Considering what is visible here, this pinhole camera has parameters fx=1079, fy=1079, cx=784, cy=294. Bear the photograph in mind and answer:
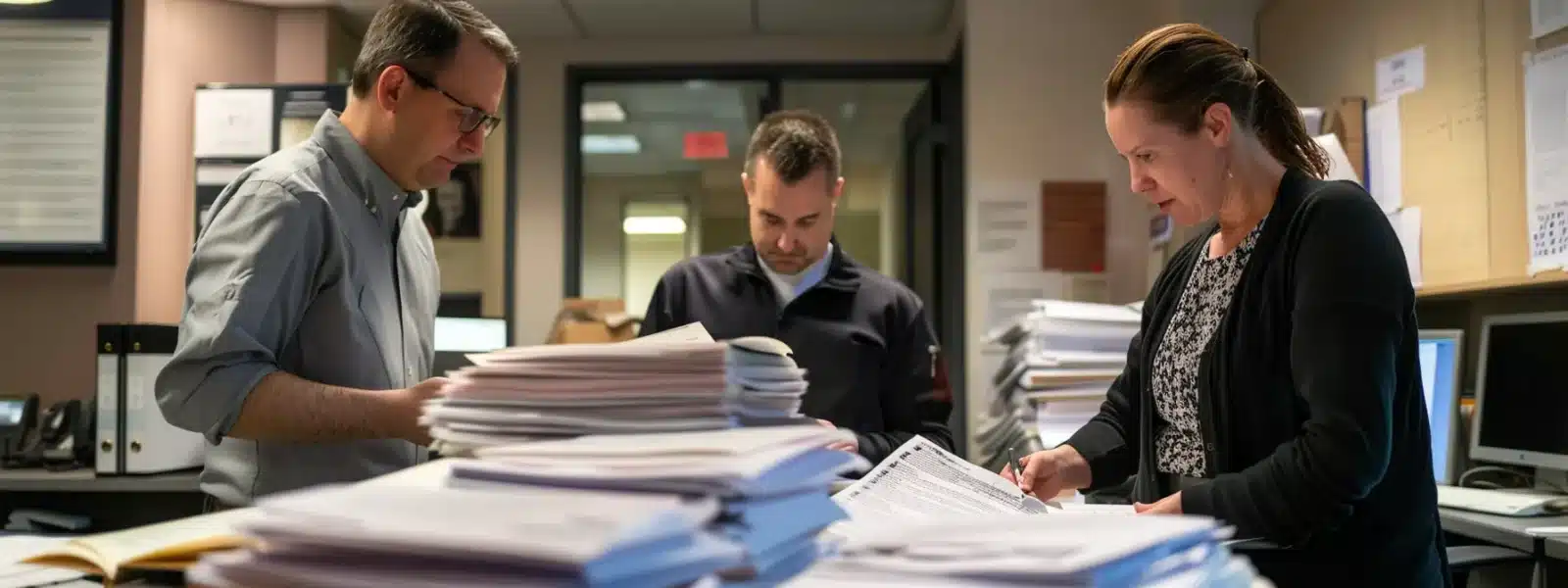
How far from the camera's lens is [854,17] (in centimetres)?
432

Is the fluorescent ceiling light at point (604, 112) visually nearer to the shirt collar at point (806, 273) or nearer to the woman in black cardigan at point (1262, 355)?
the shirt collar at point (806, 273)

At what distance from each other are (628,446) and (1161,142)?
2.90ft

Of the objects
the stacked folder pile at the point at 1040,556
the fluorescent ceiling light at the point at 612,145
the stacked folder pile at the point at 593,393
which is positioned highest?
the fluorescent ceiling light at the point at 612,145

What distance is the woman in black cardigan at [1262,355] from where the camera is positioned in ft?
3.25

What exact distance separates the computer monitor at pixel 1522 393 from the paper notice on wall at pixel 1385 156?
468mm

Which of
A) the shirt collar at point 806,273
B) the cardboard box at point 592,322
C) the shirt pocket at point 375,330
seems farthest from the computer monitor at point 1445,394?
the cardboard box at point 592,322

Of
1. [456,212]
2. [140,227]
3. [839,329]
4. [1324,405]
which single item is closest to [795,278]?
[839,329]

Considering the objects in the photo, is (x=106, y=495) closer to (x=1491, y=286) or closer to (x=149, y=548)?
(x=149, y=548)

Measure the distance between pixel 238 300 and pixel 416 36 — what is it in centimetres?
42

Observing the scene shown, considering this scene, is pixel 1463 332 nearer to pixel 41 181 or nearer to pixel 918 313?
pixel 918 313

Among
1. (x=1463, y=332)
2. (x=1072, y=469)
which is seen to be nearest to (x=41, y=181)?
(x=1072, y=469)

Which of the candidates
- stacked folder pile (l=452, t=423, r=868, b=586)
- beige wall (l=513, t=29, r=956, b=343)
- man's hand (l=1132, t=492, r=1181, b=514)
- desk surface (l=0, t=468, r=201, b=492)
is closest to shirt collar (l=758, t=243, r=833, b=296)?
man's hand (l=1132, t=492, r=1181, b=514)

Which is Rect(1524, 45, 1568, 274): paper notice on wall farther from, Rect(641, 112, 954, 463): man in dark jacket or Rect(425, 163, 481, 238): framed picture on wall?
Rect(425, 163, 481, 238): framed picture on wall

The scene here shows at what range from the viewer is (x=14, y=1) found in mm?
3449
